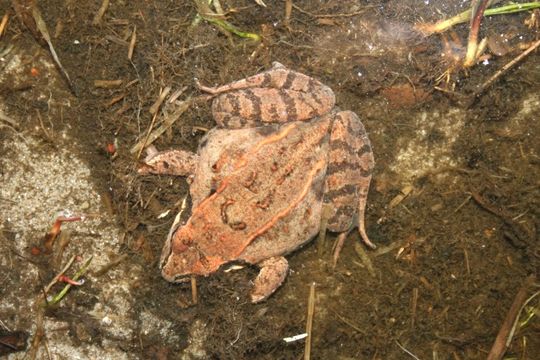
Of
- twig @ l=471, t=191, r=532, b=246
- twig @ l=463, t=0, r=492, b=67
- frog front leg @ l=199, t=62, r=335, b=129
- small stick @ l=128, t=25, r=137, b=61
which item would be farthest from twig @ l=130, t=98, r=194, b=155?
twig @ l=471, t=191, r=532, b=246

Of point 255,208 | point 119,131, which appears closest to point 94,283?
point 119,131

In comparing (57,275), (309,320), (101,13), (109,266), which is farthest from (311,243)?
(101,13)

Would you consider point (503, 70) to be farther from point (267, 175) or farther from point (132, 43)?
point (132, 43)

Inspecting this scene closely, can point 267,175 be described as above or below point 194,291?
above

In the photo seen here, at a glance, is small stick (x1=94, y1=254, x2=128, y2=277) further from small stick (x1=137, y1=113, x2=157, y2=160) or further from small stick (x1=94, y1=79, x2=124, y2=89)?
small stick (x1=94, y1=79, x2=124, y2=89)

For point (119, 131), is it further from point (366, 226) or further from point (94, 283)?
point (366, 226)
